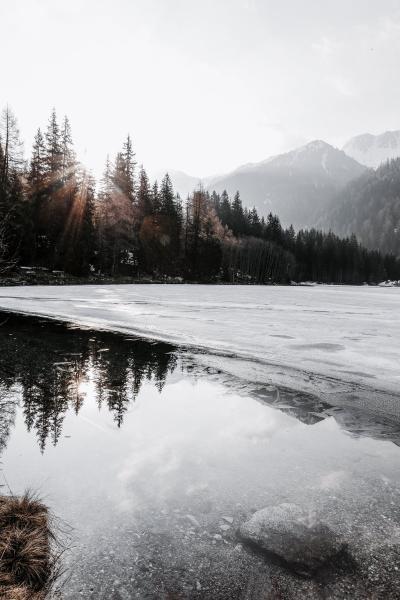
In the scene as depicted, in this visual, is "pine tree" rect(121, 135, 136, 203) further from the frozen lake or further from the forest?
the frozen lake

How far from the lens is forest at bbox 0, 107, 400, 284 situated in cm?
4038

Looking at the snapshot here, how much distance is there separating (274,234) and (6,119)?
73653 mm

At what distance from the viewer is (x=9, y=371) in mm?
7211

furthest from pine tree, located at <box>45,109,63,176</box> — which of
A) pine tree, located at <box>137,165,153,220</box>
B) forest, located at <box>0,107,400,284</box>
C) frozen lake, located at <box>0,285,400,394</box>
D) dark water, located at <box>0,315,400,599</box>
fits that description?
dark water, located at <box>0,315,400,599</box>

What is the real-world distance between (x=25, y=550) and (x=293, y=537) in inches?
74.0

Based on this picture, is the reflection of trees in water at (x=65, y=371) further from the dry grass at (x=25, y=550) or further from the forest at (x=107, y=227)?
the forest at (x=107, y=227)

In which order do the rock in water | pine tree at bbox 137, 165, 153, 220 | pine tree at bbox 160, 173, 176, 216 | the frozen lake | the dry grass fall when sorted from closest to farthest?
the dry grass → the rock in water → the frozen lake → pine tree at bbox 137, 165, 153, 220 → pine tree at bbox 160, 173, 176, 216

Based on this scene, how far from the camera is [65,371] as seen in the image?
7.42 m

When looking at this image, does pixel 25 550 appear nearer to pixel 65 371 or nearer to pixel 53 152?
pixel 65 371

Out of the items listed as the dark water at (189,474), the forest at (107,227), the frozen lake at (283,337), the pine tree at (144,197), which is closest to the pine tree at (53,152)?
the forest at (107,227)

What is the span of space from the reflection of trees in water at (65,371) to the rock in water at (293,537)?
2459 millimetres

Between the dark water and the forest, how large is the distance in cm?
1555

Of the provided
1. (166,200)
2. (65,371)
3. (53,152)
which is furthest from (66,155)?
(65,371)

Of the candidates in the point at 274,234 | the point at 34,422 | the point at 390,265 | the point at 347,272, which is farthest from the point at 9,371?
the point at 390,265
